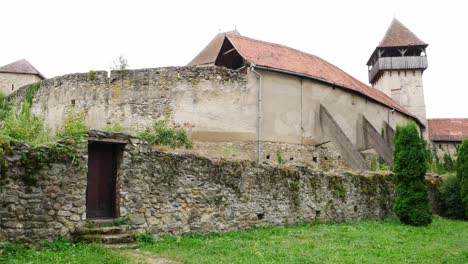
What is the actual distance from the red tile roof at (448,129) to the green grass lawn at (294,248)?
2516 centimetres

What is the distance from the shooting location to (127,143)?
9273 mm

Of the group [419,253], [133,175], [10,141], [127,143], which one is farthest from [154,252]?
[419,253]

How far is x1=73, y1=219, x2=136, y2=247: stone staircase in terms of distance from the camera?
8.09 m

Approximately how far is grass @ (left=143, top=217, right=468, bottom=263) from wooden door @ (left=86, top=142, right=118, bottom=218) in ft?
4.82

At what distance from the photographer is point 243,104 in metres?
18.7

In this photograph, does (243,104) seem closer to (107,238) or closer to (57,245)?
(107,238)

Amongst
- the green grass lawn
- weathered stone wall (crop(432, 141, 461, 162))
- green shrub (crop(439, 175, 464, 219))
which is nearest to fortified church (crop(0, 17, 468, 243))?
weathered stone wall (crop(432, 141, 461, 162))

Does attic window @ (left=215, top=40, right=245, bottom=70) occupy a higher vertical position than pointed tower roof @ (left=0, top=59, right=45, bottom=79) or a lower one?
lower

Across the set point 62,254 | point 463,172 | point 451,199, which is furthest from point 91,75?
point 451,199

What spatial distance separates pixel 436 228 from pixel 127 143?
32.0ft

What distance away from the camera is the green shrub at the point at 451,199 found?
17.3 meters

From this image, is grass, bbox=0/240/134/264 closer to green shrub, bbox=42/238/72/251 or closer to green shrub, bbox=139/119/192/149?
green shrub, bbox=42/238/72/251

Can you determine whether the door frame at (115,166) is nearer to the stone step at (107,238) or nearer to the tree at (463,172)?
the stone step at (107,238)

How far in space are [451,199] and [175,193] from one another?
12952 millimetres
